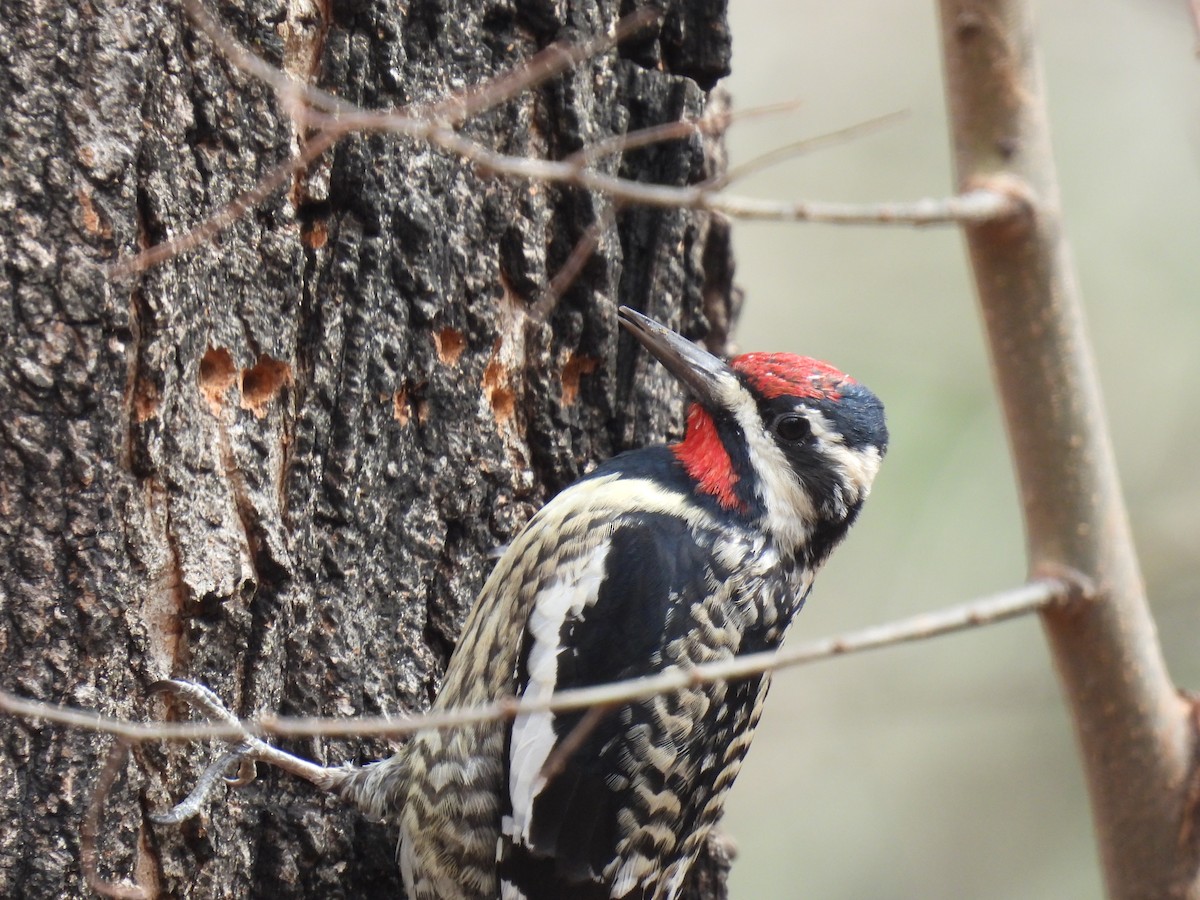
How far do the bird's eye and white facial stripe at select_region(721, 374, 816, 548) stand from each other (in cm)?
3

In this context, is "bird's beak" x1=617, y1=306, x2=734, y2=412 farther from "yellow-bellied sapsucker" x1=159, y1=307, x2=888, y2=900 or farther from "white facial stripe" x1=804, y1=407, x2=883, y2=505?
"white facial stripe" x1=804, y1=407, x2=883, y2=505

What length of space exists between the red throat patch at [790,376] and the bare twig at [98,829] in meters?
1.41

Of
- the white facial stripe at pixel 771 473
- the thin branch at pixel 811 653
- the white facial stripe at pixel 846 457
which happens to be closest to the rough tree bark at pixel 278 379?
the white facial stripe at pixel 771 473

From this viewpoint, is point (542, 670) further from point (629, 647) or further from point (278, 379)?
point (278, 379)

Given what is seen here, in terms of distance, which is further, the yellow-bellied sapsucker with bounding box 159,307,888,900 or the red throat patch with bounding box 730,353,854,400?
the red throat patch with bounding box 730,353,854,400

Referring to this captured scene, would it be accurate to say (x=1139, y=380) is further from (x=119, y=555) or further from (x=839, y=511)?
(x=119, y=555)

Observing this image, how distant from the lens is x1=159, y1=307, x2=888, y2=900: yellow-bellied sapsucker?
8.09 ft

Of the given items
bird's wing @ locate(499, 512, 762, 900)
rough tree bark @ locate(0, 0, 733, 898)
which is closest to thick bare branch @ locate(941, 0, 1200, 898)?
bird's wing @ locate(499, 512, 762, 900)

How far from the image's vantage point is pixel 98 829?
2.10 meters

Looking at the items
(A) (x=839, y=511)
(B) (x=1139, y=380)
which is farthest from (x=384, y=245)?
(B) (x=1139, y=380)

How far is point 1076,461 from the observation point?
53.9 inches

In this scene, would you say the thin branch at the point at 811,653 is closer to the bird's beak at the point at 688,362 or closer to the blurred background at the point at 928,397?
the bird's beak at the point at 688,362

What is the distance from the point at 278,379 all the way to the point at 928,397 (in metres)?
4.65

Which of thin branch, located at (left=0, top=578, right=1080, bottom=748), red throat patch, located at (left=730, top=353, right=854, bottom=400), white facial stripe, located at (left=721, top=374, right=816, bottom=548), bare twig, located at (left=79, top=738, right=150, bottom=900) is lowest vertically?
bare twig, located at (left=79, top=738, right=150, bottom=900)
